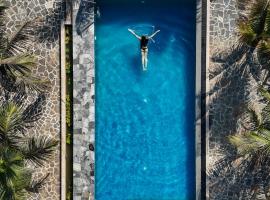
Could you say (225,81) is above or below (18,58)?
below

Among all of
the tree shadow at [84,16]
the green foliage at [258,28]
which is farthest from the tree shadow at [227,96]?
the tree shadow at [84,16]

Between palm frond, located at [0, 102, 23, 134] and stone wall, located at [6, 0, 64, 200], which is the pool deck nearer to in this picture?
stone wall, located at [6, 0, 64, 200]

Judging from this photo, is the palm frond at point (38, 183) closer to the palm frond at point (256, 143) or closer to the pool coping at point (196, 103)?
the pool coping at point (196, 103)

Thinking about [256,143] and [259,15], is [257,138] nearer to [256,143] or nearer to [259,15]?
[256,143]

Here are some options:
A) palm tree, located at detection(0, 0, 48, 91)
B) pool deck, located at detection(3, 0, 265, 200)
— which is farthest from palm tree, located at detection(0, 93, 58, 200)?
palm tree, located at detection(0, 0, 48, 91)

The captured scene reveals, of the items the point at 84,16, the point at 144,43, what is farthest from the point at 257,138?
the point at 84,16

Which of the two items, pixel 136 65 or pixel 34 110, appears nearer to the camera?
pixel 34 110

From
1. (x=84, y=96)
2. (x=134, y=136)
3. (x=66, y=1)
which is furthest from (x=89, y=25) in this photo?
(x=134, y=136)

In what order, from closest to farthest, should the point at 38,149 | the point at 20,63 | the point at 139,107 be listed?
1. the point at 38,149
2. the point at 20,63
3. the point at 139,107
